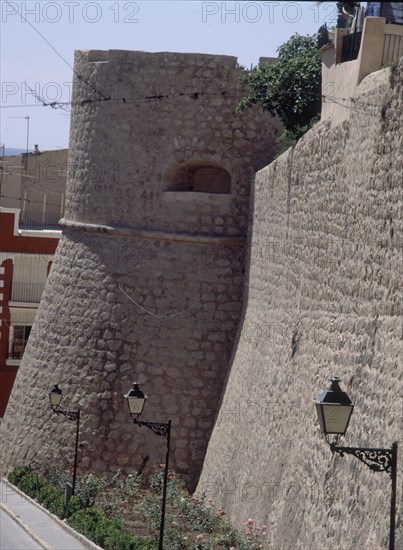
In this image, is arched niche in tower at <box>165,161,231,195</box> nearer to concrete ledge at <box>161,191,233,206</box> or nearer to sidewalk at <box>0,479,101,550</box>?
concrete ledge at <box>161,191,233,206</box>

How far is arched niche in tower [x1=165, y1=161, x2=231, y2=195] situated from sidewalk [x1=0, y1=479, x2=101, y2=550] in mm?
4502

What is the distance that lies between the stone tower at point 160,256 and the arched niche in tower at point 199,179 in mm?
19

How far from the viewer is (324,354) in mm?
11047

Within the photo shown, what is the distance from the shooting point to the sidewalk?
42.9ft

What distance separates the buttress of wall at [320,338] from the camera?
905cm

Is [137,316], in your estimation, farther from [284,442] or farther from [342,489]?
[342,489]

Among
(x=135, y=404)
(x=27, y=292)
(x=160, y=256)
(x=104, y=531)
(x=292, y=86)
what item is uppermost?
(x=292, y=86)

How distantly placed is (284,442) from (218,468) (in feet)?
10.4

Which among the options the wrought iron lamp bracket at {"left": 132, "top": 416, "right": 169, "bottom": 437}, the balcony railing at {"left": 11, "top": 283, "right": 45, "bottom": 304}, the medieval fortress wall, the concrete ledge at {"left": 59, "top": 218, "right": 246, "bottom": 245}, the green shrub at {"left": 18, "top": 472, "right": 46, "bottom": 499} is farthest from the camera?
the balcony railing at {"left": 11, "top": 283, "right": 45, "bottom": 304}

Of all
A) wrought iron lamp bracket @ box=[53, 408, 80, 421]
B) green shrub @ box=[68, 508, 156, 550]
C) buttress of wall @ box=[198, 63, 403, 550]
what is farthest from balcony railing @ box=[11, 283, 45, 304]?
green shrub @ box=[68, 508, 156, 550]

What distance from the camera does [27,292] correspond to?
26297 mm

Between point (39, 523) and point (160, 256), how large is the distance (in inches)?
157

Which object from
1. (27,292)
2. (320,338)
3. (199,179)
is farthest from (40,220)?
(320,338)

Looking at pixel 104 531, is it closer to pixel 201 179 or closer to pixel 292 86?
pixel 201 179
